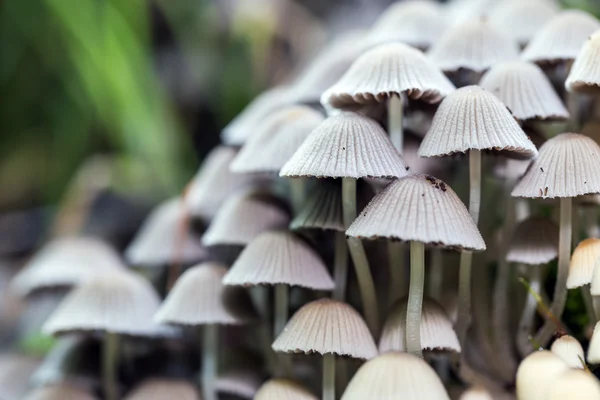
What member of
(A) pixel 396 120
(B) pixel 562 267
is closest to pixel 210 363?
(A) pixel 396 120

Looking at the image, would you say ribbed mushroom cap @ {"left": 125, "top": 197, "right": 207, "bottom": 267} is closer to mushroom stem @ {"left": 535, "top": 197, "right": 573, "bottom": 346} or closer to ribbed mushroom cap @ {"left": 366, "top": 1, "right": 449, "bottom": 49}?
ribbed mushroom cap @ {"left": 366, "top": 1, "right": 449, "bottom": 49}

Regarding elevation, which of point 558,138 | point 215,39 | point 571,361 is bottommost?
point 571,361

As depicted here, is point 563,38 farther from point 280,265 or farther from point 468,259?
point 280,265

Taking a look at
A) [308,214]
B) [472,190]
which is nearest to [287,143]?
[308,214]

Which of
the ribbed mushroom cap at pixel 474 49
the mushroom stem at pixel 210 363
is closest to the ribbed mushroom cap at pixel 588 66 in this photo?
the ribbed mushroom cap at pixel 474 49

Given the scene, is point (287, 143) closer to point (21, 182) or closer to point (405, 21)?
point (405, 21)

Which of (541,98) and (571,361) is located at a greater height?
(541,98)

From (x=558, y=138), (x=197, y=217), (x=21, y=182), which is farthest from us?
(x=21, y=182)
